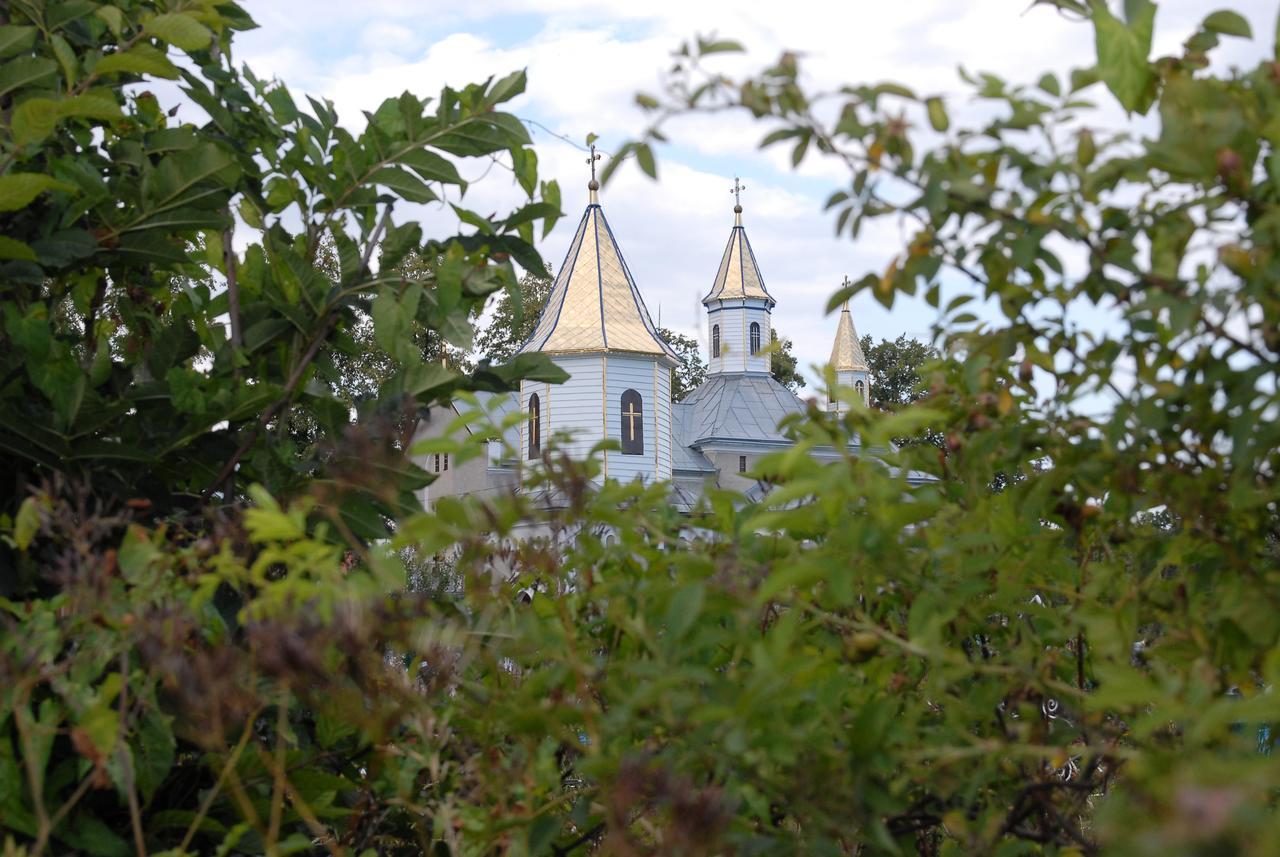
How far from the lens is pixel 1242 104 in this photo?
146 centimetres

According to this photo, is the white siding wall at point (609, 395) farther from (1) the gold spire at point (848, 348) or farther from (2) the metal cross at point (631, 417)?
(1) the gold spire at point (848, 348)

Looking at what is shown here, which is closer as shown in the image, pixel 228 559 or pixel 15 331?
pixel 228 559

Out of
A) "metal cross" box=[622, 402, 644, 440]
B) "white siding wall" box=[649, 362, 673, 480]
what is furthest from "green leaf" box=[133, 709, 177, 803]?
"white siding wall" box=[649, 362, 673, 480]

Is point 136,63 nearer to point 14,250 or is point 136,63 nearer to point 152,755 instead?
point 14,250

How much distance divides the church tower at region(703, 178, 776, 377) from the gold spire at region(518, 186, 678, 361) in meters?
11.0

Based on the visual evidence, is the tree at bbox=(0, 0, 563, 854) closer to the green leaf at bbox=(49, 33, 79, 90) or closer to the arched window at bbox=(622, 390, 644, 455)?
the green leaf at bbox=(49, 33, 79, 90)

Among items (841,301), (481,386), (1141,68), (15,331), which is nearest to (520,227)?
(481,386)

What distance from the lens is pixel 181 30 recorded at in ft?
7.72

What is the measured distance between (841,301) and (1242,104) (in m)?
0.48

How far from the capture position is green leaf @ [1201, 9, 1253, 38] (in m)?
1.50

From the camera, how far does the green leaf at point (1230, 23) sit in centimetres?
150

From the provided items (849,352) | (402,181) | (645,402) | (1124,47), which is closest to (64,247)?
(402,181)

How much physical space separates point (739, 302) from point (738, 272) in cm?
121

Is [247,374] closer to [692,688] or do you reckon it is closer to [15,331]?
[15,331]
